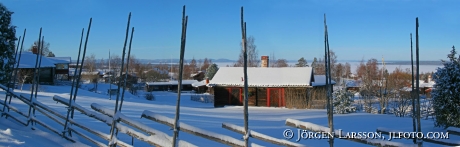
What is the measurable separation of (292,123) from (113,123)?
2.57m

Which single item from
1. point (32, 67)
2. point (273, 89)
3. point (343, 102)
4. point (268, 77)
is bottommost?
point (343, 102)

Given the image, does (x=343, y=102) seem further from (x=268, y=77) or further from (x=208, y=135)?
(x=208, y=135)

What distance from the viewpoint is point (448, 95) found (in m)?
8.16

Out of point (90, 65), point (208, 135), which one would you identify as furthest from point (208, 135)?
point (90, 65)

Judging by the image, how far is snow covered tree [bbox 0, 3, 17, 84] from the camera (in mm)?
10867

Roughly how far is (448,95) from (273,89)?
13769 millimetres

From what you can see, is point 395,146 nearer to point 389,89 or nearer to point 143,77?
point 389,89

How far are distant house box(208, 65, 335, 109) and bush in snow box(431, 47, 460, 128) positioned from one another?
11.8 metres

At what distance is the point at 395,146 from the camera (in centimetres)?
350

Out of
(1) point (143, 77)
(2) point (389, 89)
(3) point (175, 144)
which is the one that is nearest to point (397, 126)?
(3) point (175, 144)

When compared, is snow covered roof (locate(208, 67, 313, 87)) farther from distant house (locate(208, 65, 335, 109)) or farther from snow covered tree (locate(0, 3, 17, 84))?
snow covered tree (locate(0, 3, 17, 84))

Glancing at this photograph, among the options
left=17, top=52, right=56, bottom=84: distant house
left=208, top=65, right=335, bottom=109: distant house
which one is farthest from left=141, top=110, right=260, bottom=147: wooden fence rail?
left=17, top=52, right=56, bottom=84: distant house

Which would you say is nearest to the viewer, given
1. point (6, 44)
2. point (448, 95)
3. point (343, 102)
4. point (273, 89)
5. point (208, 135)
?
point (208, 135)

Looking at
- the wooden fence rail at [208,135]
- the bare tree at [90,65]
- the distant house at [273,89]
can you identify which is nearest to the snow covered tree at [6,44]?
the wooden fence rail at [208,135]
